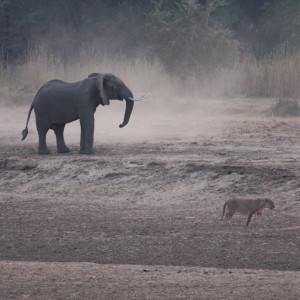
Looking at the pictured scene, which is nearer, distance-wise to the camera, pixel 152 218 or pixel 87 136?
pixel 152 218

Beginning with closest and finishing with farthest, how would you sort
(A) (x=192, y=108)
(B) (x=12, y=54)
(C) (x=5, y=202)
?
(C) (x=5, y=202) → (A) (x=192, y=108) → (B) (x=12, y=54)

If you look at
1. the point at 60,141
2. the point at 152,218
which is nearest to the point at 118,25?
the point at 60,141

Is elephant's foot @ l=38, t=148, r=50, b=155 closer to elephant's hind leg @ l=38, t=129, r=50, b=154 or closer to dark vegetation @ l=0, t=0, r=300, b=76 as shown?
elephant's hind leg @ l=38, t=129, r=50, b=154

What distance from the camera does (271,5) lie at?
1681 inches

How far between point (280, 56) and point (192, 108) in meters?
4.39

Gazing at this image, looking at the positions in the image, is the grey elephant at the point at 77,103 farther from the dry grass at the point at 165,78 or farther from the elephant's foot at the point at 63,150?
the dry grass at the point at 165,78

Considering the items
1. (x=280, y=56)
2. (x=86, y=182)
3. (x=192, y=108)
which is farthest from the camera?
(x=280, y=56)

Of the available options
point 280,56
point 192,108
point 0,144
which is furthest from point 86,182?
point 280,56

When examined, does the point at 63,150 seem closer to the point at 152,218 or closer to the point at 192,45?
the point at 152,218

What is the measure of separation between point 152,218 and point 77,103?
18.8 ft

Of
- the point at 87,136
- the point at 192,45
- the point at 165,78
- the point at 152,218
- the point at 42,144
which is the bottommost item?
the point at 152,218

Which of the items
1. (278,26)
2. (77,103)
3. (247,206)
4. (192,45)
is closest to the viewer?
(247,206)

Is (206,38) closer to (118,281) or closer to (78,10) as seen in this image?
(78,10)

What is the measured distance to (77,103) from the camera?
19672 mm
